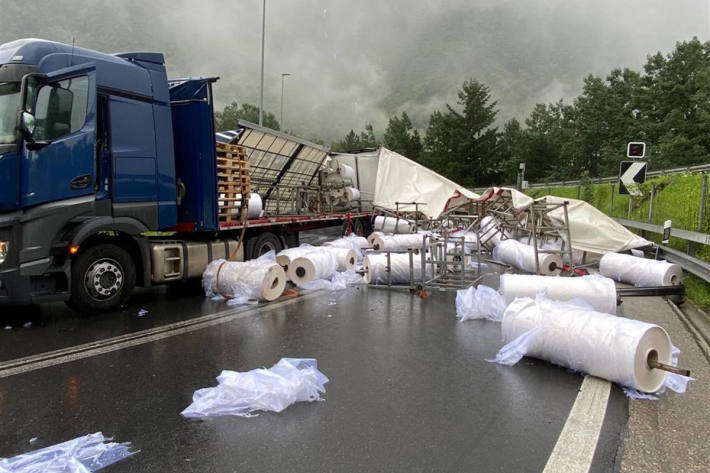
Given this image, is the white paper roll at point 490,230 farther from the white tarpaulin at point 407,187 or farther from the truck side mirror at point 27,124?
the truck side mirror at point 27,124

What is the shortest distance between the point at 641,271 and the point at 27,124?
392 inches

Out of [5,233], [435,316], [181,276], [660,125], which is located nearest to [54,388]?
[5,233]

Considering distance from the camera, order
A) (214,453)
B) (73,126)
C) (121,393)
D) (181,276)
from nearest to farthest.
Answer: (214,453) < (121,393) < (73,126) < (181,276)

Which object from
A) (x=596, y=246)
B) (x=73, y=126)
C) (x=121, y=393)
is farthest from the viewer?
(x=596, y=246)

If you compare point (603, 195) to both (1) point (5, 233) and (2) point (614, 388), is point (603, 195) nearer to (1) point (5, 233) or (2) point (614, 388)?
(2) point (614, 388)

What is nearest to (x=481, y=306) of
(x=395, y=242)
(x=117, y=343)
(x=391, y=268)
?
(x=391, y=268)

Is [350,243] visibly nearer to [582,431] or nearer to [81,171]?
[81,171]

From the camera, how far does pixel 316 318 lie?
6.47 meters

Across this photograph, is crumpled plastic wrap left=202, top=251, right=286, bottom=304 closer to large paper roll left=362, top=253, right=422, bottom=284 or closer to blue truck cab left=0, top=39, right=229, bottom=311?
blue truck cab left=0, top=39, right=229, bottom=311

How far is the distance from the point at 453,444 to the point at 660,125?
2105 inches

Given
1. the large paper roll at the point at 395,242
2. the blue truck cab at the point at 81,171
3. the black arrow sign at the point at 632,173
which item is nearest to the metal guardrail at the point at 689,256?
the black arrow sign at the point at 632,173

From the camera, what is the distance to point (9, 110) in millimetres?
5715

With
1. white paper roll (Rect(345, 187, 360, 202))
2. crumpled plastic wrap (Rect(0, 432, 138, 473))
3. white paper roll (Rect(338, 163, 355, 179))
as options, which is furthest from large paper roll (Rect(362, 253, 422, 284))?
white paper roll (Rect(338, 163, 355, 179))

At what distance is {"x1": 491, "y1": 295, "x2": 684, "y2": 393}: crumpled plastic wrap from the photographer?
12.5ft
